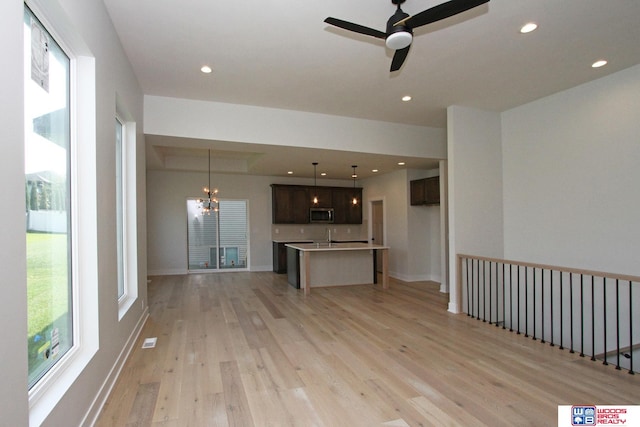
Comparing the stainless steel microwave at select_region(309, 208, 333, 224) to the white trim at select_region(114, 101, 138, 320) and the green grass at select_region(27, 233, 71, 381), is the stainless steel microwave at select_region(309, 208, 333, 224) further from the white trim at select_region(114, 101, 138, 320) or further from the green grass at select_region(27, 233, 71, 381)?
the green grass at select_region(27, 233, 71, 381)

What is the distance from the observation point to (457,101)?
15.5ft

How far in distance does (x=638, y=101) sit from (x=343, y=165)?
15.1 feet

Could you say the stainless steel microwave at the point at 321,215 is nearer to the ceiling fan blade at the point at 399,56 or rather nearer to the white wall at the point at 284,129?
the white wall at the point at 284,129

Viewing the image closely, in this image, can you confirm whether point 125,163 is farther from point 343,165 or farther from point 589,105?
point 589,105

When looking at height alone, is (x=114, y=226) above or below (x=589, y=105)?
below

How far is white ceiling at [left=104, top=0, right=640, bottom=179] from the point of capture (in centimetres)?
265

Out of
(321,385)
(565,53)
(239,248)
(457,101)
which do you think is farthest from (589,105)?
(239,248)

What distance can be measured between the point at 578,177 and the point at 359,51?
3430 millimetres

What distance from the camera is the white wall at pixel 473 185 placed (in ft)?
16.0

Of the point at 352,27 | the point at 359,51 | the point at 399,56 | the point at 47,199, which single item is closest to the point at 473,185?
the point at 359,51

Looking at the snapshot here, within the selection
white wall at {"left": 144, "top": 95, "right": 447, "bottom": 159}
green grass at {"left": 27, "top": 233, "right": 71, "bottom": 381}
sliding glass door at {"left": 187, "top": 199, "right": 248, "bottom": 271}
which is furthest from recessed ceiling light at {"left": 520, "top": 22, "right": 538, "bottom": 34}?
sliding glass door at {"left": 187, "top": 199, "right": 248, "bottom": 271}

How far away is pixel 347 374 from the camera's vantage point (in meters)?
2.82

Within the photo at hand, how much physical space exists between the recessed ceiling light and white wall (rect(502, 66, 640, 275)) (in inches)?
73.0

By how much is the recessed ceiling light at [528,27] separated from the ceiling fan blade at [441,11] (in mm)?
1178
